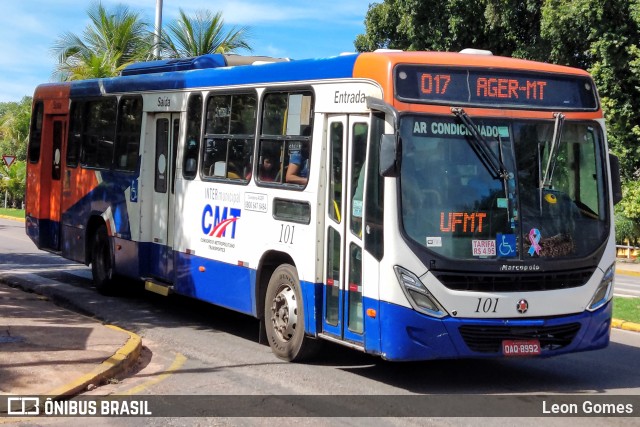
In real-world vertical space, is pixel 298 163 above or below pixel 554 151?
below

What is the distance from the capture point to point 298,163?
10.4 m

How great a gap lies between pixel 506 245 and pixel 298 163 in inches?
100

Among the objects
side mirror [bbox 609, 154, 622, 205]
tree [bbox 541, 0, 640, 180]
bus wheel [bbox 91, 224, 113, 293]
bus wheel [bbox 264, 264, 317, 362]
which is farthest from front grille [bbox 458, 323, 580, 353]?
tree [bbox 541, 0, 640, 180]

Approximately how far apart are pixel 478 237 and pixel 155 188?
637 centimetres

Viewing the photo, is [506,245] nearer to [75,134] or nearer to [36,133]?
[75,134]

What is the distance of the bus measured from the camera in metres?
8.85

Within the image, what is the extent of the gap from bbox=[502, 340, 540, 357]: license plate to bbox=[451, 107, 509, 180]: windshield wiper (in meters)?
1.55

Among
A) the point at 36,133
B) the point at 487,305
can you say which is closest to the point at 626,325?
the point at 487,305

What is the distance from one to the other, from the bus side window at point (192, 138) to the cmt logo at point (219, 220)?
0.72m

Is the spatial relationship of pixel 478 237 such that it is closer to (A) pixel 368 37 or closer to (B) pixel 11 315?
(B) pixel 11 315

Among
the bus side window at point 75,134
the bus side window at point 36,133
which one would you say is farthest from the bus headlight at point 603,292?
the bus side window at point 36,133

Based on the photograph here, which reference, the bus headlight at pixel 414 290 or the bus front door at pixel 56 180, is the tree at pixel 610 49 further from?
the bus headlight at pixel 414 290

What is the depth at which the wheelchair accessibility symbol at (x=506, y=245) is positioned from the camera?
902 centimetres

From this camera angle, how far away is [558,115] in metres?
9.48
